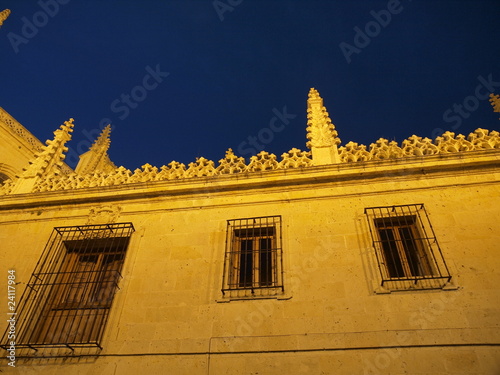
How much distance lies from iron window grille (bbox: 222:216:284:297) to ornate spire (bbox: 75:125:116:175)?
6.84 meters

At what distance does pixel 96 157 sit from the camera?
1231 centimetres

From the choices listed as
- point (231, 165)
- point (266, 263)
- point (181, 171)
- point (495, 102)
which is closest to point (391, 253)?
point (266, 263)

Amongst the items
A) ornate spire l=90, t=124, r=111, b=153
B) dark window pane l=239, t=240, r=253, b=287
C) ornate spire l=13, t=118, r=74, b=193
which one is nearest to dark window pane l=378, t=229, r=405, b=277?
dark window pane l=239, t=240, r=253, b=287

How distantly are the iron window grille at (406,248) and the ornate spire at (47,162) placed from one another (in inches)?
274

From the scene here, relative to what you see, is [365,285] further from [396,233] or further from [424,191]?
[424,191]

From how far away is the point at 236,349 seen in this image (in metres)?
5.20

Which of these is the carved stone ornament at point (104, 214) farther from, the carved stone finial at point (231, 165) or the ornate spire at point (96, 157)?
the ornate spire at point (96, 157)

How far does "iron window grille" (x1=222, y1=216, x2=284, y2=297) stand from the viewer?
5.84 metres

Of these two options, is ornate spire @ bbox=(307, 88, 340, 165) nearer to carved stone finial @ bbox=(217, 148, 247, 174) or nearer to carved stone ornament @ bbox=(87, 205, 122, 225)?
carved stone finial @ bbox=(217, 148, 247, 174)

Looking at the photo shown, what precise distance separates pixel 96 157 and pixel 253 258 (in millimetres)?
8088

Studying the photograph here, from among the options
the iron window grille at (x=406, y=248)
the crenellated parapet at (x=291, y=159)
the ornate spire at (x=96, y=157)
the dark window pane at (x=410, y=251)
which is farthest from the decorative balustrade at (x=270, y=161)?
the ornate spire at (x=96, y=157)

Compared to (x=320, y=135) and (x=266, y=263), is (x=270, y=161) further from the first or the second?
(x=266, y=263)

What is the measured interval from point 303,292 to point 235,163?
296cm

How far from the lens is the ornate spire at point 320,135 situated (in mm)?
7332
